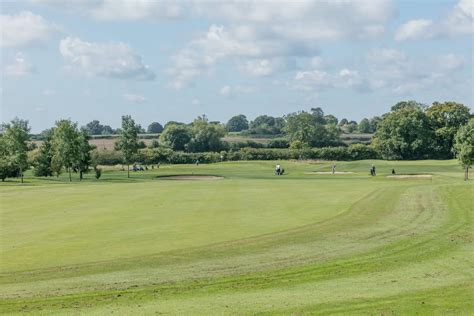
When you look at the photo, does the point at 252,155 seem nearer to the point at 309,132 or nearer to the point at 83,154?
the point at 309,132

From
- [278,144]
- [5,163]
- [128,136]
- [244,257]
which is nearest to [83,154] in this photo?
[128,136]

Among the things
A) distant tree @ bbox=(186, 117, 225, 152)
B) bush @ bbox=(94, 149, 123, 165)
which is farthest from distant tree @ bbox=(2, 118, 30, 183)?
distant tree @ bbox=(186, 117, 225, 152)

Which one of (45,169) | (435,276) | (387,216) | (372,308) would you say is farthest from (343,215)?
(45,169)

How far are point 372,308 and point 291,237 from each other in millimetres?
11513

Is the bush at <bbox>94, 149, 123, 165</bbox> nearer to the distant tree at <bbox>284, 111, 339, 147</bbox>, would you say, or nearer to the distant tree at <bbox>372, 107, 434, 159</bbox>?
the distant tree at <bbox>372, 107, 434, 159</bbox>

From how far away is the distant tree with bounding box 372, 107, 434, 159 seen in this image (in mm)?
144875

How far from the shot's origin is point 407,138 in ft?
482

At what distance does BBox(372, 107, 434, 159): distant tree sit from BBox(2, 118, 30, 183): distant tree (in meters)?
88.4

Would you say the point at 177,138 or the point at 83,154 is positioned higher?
the point at 177,138

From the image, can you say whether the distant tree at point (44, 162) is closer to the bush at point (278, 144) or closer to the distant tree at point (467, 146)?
the distant tree at point (467, 146)

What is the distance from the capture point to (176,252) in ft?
75.6

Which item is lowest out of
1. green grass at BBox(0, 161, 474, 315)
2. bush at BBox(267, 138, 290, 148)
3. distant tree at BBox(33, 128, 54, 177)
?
green grass at BBox(0, 161, 474, 315)

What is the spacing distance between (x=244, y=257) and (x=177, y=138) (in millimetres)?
150758

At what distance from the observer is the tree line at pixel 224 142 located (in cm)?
8400
